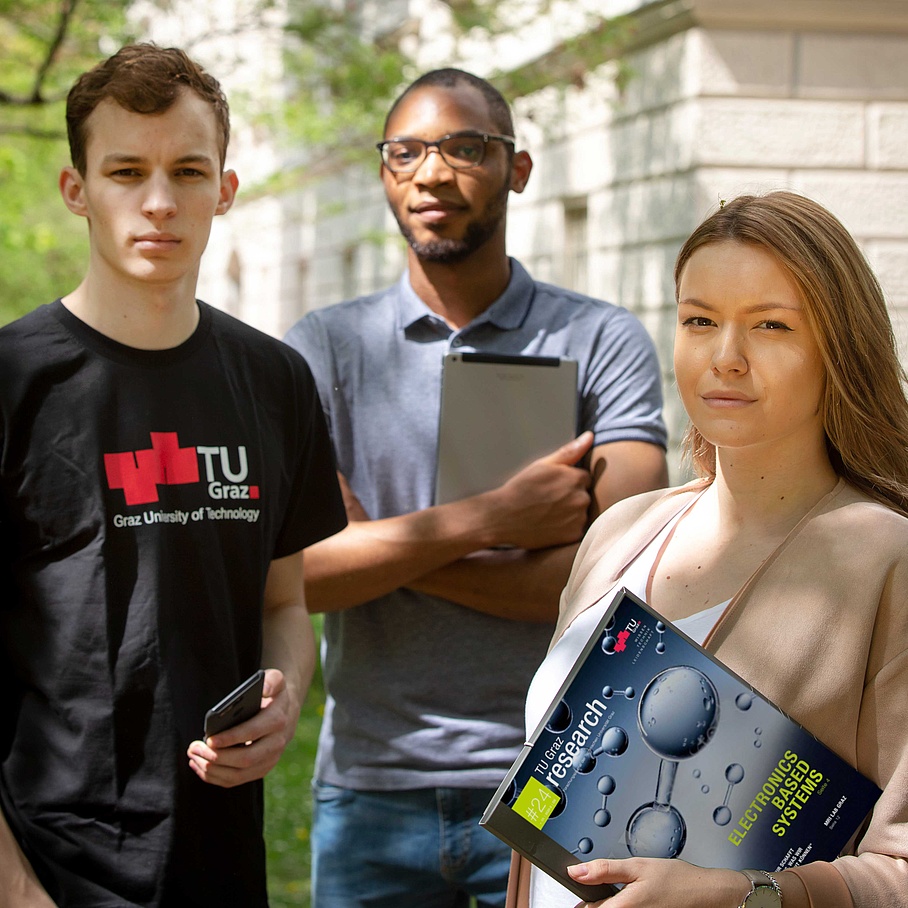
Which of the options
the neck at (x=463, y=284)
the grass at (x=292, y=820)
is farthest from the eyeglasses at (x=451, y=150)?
the grass at (x=292, y=820)

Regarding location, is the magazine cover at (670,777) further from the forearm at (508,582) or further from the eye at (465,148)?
the eye at (465,148)

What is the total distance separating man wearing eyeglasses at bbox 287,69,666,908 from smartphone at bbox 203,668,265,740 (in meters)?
0.63

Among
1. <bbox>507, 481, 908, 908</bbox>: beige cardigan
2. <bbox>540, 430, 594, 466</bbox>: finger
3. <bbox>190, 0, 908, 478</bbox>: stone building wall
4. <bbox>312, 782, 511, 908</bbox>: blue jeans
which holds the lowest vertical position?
<bbox>312, 782, 511, 908</bbox>: blue jeans

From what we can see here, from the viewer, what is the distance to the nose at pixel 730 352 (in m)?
1.77

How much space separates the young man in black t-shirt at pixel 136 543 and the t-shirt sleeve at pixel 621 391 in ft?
2.74

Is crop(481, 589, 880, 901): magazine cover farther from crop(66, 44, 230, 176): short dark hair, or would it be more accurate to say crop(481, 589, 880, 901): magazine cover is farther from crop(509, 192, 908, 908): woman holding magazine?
crop(66, 44, 230, 176): short dark hair

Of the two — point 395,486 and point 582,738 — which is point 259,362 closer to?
point 395,486

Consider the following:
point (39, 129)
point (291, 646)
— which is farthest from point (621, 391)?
point (39, 129)

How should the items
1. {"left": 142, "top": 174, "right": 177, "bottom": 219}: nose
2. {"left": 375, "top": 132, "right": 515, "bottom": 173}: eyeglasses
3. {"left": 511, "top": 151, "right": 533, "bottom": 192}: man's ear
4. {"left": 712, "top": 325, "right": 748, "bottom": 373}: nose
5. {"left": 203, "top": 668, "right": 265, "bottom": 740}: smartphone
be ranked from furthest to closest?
1. {"left": 511, "top": 151, "right": 533, "bottom": 192}: man's ear
2. {"left": 375, "top": 132, "right": 515, "bottom": 173}: eyeglasses
3. {"left": 142, "top": 174, "right": 177, "bottom": 219}: nose
4. {"left": 203, "top": 668, "right": 265, "bottom": 740}: smartphone
5. {"left": 712, "top": 325, "right": 748, "bottom": 373}: nose

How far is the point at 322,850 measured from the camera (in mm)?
2941

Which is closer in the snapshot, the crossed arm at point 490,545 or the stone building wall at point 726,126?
the crossed arm at point 490,545

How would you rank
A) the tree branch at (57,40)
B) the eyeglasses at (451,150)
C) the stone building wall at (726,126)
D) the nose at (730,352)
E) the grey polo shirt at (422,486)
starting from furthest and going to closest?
1. the tree branch at (57,40)
2. the stone building wall at (726,126)
3. the eyeglasses at (451,150)
4. the grey polo shirt at (422,486)
5. the nose at (730,352)

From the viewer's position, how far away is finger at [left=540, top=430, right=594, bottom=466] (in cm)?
280

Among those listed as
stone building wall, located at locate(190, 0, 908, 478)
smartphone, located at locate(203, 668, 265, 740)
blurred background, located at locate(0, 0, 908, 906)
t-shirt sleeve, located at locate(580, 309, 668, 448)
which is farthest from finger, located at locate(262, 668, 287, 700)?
stone building wall, located at locate(190, 0, 908, 478)
